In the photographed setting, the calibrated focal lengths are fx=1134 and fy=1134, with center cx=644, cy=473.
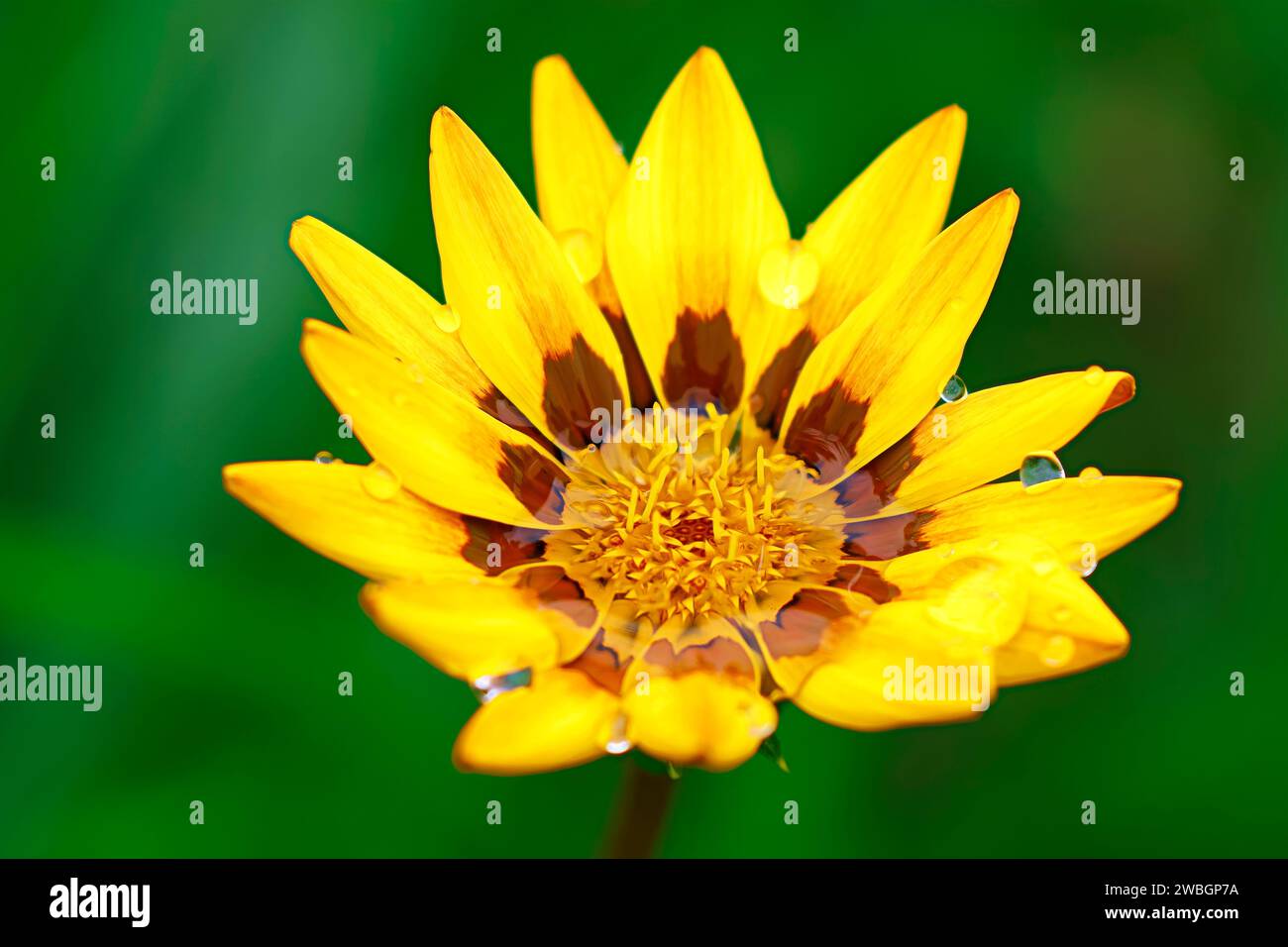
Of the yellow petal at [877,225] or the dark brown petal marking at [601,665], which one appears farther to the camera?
the yellow petal at [877,225]

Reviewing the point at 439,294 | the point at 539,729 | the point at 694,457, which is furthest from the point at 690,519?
the point at 439,294

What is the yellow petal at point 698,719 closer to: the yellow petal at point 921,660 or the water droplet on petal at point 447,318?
the yellow petal at point 921,660

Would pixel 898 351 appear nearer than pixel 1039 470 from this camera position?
No

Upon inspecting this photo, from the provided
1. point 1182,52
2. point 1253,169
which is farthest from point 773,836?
point 1182,52

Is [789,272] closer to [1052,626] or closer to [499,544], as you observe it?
[499,544]

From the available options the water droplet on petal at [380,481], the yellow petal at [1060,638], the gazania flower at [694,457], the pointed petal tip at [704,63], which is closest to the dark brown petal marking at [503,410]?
the gazania flower at [694,457]
